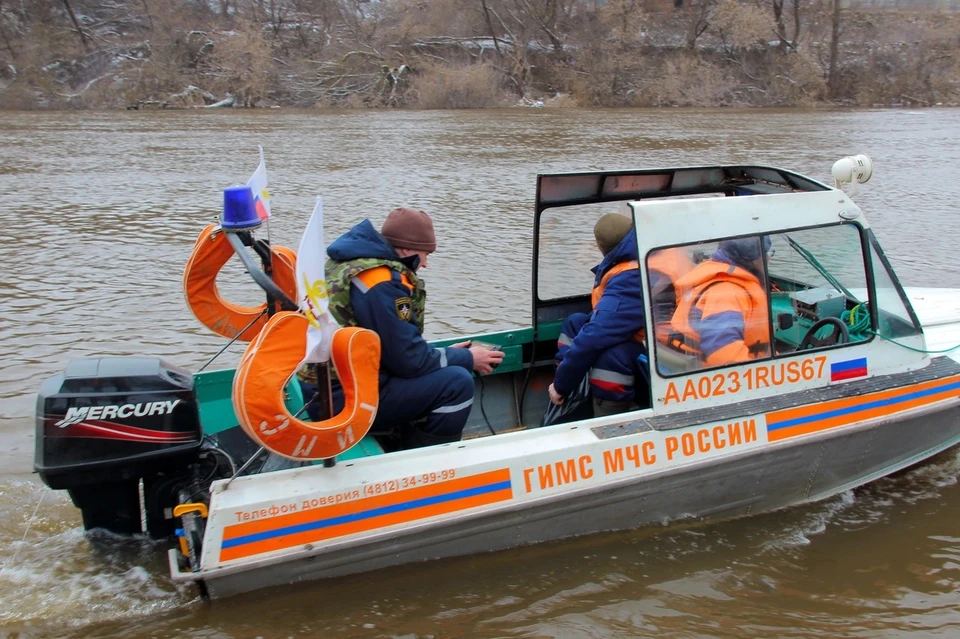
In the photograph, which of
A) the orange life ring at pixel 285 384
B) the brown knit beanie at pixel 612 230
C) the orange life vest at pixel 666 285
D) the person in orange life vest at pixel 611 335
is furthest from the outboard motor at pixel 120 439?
the brown knit beanie at pixel 612 230

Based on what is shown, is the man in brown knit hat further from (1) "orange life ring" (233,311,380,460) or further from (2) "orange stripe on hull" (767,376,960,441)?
(2) "orange stripe on hull" (767,376,960,441)

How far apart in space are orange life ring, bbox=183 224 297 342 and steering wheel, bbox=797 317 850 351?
2.60 meters

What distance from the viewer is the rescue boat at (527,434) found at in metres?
3.29

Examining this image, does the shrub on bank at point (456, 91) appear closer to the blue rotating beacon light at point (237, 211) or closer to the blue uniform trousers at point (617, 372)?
the blue uniform trousers at point (617, 372)

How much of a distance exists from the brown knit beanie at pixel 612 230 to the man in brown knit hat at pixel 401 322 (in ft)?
3.13

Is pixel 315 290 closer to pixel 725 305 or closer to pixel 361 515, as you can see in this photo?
pixel 361 515

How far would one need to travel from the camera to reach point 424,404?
12.8ft

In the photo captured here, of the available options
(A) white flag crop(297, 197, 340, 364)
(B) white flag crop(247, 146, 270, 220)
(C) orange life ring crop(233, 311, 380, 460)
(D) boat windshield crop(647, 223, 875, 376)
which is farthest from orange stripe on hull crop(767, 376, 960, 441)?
(B) white flag crop(247, 146, 270, 220)

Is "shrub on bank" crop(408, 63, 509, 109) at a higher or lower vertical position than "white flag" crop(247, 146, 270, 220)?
higher

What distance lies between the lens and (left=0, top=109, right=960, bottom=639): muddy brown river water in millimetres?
3670

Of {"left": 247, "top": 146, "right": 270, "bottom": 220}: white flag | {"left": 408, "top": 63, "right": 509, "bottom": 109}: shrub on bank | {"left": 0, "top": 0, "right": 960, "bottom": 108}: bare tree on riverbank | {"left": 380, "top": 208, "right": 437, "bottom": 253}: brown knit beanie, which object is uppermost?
{"left": 0, "top": 0, "right": 960, "bottom": 108}: bare tree on riverbank

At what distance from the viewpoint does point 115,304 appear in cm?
855

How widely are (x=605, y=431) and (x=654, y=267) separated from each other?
0.79 meters

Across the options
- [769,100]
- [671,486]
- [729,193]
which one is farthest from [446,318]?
[769,100]
